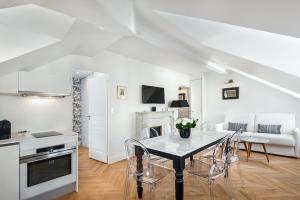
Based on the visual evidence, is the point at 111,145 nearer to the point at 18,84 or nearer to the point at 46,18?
the point at 18,84

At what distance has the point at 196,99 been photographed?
6293 millimetres

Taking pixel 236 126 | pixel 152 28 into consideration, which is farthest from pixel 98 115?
pixel 236 126

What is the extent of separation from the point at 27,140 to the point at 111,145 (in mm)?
1844

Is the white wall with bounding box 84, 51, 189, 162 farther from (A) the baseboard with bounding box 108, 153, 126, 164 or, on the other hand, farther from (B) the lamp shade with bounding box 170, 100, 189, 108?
(B) the lamp shade with bounding box 170, 100, 189, 108

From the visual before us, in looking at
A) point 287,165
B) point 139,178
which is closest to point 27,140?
point 139,178

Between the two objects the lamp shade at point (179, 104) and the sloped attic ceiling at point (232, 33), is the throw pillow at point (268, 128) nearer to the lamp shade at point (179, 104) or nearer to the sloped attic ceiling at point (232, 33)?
the sloped attic ceiling at point (232, 33)

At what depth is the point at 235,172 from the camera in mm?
3150

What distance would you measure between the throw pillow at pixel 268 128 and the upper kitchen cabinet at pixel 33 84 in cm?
468

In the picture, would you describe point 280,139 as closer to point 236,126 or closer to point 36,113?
point 236,126

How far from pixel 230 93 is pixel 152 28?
423 cm

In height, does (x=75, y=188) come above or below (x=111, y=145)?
below

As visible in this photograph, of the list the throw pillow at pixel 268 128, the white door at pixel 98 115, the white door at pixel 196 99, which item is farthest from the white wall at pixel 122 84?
the throw pillow at pixel 268 128

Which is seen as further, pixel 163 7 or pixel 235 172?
pixel 235 172

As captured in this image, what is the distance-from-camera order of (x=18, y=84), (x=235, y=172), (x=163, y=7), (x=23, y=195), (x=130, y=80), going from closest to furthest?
1. (x=163, y=7)
2. (x=23, y=195)
3. (x=18, y=84)
4. (x=235, y=172)
5. (x=130, y=80)
